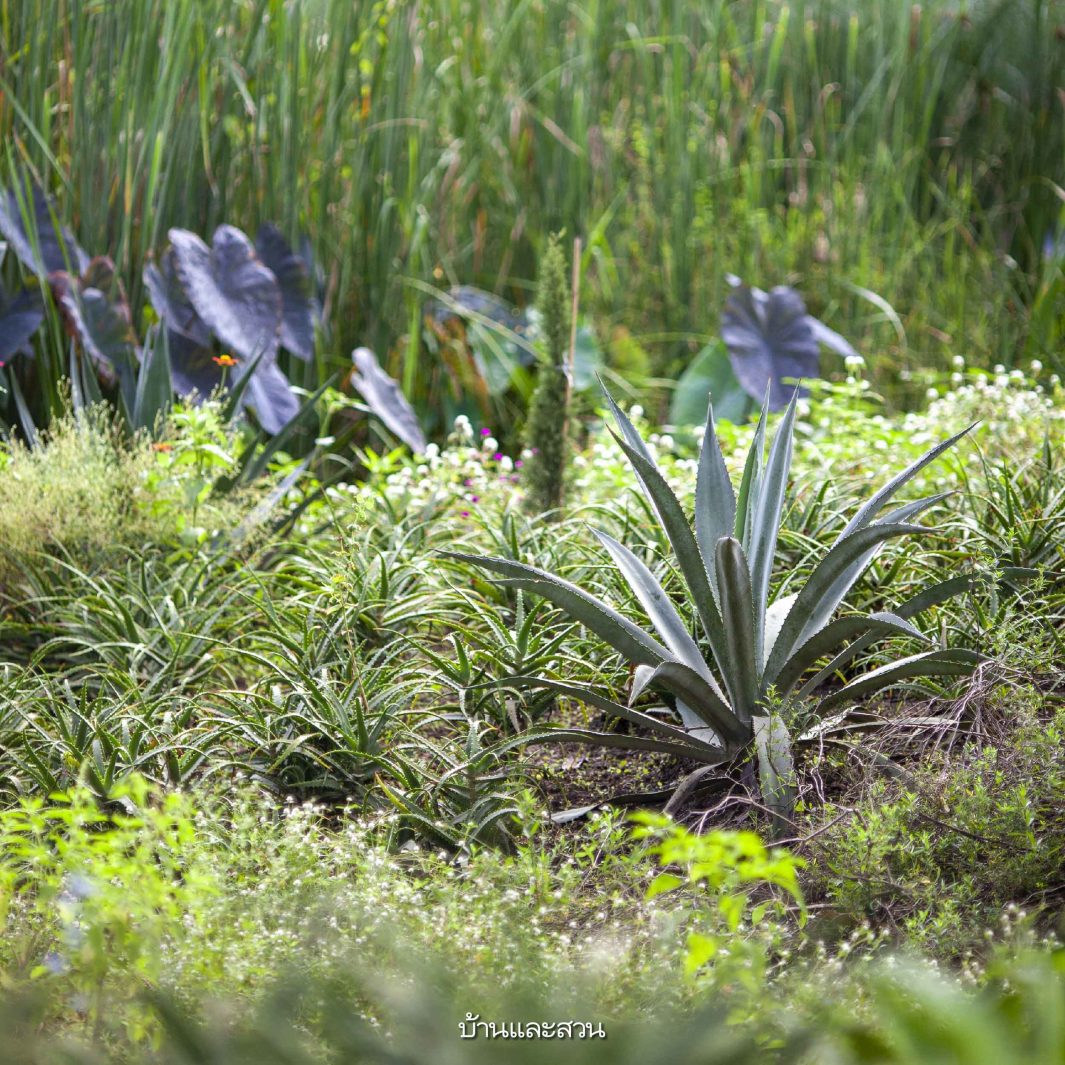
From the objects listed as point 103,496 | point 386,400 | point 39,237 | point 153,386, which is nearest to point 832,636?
point 103,496

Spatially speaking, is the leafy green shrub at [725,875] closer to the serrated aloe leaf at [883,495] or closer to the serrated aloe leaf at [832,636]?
the serrated aloe leaf at [832,636]

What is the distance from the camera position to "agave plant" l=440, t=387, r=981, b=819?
6.61ft

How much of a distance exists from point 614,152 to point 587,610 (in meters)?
3.93

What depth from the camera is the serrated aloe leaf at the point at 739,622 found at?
6.57 ft

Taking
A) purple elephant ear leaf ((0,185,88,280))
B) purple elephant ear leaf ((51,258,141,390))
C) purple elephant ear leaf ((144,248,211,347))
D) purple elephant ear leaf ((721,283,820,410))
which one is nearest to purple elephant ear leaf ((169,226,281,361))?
purple elephant ear leaf ((144,248,211,347))

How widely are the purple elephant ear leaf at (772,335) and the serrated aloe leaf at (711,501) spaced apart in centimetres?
Result: 257

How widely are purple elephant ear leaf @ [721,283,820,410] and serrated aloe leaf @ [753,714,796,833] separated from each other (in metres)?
2.98

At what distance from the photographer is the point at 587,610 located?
2.10 metres

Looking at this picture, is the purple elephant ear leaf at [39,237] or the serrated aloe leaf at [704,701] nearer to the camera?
the serrated aloe leaf at [704,701]

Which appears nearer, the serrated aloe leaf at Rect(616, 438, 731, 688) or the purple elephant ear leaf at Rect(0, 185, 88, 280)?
the serrated aloe leaf at Rect(616, 438, 731, 688)

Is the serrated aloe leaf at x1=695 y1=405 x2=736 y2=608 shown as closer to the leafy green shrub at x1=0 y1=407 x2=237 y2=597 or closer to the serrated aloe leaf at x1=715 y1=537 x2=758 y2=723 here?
the serrated aloe leaf at x1=715 y1=537 x2=758 y2=723

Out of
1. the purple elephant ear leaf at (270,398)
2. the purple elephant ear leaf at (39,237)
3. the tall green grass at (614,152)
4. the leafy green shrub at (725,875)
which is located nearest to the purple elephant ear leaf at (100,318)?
the purple elephant ear leaf at (39,237)

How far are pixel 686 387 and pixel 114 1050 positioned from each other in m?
3.99

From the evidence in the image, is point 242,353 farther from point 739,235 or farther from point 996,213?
point 996,213
